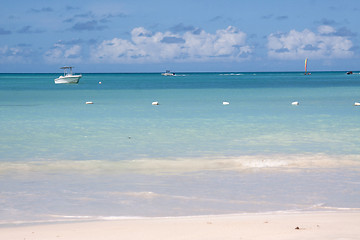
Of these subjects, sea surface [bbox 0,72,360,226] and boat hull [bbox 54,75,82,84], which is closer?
sea surface [bbox 0,72,360,226]

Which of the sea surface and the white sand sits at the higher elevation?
the sea surface

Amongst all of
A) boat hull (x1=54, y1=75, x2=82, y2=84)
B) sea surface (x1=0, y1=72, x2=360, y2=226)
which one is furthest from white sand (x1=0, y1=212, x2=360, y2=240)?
boat hull (x1=54, y1=75, x2=82, y2=84)

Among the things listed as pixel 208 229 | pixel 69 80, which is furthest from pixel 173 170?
pixel 69 80

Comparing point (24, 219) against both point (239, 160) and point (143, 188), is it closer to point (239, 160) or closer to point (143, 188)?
point (143, 188)

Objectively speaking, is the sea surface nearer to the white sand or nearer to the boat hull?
the white sand

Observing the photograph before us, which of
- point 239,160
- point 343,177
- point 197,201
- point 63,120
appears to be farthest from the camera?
point 63,120

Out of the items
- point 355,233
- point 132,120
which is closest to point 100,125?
point 132,120

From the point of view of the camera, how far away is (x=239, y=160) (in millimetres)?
15242

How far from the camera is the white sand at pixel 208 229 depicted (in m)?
7.36

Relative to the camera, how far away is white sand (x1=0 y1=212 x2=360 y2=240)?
7.36 metres

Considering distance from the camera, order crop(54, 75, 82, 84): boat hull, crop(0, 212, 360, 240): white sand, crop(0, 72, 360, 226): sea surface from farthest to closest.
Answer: crop(54, 75, 82, 84): boat hull, crop(0, 72, 360, 226): sea surface, crop(0, 212, 360, 240): white sand

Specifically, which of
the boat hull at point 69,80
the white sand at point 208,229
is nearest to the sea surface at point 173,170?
the white sand at point 208,229

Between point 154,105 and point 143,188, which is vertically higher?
point 154,105

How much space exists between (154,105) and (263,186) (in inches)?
1291
